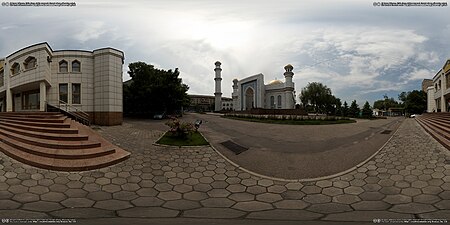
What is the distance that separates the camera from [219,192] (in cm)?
497

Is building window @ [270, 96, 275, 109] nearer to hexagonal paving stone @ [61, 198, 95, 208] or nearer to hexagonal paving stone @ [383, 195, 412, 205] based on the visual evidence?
hexagonal paving stone @ [383, 195, 412, 205]

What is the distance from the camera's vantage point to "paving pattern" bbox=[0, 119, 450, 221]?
13.2 ft

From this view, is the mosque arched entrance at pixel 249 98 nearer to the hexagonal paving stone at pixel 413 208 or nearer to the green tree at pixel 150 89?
the green tree at pixel 150 89

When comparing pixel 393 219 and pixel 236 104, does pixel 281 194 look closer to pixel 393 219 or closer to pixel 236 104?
pixel 393 219

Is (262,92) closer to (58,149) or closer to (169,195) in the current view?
(58,149)

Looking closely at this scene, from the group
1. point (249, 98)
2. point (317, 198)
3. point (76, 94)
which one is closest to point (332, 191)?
point (317, 198)

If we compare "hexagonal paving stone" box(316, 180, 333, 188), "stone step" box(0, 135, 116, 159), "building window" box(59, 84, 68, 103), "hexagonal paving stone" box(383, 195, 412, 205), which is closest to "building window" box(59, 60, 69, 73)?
"building window" box(59, 84, 68, 103)

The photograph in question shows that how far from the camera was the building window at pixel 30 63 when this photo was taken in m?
15.8

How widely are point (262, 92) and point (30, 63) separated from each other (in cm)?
3261

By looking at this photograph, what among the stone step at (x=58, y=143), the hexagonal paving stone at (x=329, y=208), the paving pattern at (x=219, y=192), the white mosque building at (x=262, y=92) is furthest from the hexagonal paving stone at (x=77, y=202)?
the white mosque building at (x=262, y=92)

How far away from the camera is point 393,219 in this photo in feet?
12.3

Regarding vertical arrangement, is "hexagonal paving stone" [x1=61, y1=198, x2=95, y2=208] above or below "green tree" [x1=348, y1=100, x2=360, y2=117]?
below

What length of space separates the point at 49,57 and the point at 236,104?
35363mm

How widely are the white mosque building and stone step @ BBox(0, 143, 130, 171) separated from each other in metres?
36.0
